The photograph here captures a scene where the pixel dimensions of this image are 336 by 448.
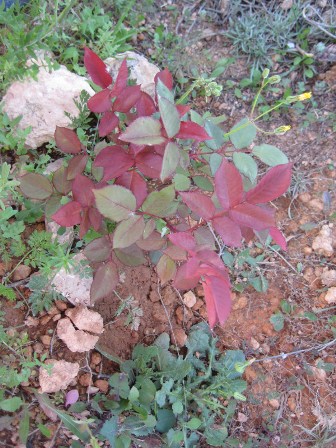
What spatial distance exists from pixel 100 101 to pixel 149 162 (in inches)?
9.4

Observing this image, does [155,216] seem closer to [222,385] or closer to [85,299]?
[85,299]

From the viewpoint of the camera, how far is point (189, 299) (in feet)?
7.41

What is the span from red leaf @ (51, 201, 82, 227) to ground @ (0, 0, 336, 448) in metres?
0.67

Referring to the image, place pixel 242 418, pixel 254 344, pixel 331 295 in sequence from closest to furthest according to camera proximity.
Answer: pixel 242 418
pixel 254 344
pixel 331 295

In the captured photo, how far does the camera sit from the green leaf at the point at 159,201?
1457mm

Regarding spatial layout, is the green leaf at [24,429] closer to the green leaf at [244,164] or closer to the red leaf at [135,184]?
the red leaf at [135,184]

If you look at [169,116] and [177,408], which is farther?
[177,408]

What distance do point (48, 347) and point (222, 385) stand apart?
2.42 feet

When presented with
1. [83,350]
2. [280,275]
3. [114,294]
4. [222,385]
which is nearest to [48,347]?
[83,350]

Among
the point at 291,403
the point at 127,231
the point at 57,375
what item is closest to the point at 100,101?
the point at 127,231

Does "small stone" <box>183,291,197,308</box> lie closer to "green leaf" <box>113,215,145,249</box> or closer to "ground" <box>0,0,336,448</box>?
"ground" <box>0,0,336,448</box>

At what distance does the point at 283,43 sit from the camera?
273 centimetres

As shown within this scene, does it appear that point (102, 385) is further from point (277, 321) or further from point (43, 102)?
point (43, 102)

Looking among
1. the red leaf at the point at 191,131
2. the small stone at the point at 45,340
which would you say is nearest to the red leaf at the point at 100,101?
the red leaf at the point at 191,131
